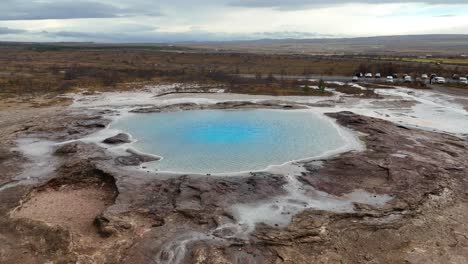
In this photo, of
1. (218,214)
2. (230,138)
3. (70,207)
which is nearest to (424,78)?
(230,138)

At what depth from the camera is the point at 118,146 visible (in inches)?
774

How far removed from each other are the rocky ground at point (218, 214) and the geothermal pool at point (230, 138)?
1.59 metres

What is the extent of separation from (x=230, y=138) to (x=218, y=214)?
31.0 feet

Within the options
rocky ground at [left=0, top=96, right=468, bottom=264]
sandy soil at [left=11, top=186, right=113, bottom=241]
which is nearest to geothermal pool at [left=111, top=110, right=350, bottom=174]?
rocky ground at [left=0, top=96, right=468, bottom=264]

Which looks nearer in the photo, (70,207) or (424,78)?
(70,207)

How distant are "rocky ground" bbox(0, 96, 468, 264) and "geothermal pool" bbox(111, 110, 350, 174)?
1.59 metres

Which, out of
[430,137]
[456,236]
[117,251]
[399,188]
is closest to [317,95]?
[430,137]

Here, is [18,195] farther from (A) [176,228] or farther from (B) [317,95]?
(B) [317,95]

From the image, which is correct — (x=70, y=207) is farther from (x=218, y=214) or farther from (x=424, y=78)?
(x=424, y=78)

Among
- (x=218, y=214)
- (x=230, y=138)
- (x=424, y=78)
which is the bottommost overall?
(x=424, y=78)

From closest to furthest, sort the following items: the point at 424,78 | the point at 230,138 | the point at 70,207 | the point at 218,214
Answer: the point at 218,214
the point at 70,207
the point at 230,138
the point at 424,78

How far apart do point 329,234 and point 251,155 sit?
24.8 ft

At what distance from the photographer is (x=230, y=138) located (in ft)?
71.3

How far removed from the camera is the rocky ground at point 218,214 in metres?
10.6
